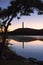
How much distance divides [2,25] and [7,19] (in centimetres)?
48

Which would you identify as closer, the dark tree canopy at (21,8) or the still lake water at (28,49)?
the dark tree canopy at (21,8)

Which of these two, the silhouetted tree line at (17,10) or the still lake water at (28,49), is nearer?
the silhouetted tree line at (17,10)

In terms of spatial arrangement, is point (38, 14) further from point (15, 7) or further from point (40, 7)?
point (15, 7)

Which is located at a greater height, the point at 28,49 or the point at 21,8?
the point at 21,8

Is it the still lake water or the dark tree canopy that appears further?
the still lake water

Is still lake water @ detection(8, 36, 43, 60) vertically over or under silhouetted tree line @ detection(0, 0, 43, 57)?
under

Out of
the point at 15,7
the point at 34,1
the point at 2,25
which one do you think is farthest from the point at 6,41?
the point at 34,1

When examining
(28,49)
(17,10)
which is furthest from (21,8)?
(28,49)

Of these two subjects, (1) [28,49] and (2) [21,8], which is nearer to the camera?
(2) [21,8]

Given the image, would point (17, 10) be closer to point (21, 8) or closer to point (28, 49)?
point (21, 8)

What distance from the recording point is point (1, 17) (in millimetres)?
13812

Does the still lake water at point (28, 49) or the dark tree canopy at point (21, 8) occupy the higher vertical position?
the dark tree canopy at point (21, 8)

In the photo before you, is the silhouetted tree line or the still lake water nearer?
the silhouetted tree line

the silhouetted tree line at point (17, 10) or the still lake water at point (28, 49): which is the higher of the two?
the silhouetted tree line at point (17, 10)
